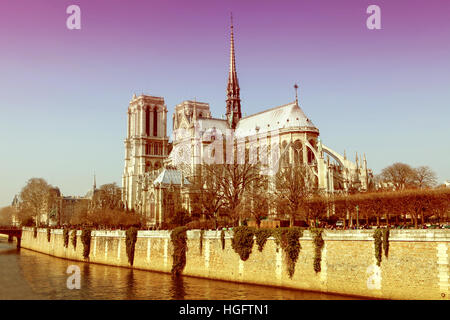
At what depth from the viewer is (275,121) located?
231 feet

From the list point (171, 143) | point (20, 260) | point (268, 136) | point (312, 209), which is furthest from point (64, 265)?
point (171, 143)

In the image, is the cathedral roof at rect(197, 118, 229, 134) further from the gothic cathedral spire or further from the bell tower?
the bell tower

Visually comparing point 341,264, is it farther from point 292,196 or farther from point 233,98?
point 233,98

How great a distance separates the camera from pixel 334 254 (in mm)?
25547

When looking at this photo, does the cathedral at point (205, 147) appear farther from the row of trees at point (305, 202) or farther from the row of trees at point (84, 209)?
the row of trees at point (305, 202)

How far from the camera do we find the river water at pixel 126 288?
2605 cm

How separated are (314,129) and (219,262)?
3795 cm

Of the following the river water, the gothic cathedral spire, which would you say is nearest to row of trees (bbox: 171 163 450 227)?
the river water

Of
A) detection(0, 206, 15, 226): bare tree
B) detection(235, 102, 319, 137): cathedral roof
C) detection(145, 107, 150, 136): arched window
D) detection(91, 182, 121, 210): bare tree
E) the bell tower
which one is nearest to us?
detection(235, 102, 319, 137): cathedral roof

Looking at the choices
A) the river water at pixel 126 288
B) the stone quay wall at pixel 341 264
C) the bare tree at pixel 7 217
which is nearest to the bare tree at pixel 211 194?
the stone quay wall at pixel 341 264

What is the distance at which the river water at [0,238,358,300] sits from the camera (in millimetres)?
26052

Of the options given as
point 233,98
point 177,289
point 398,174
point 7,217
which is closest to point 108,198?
point 233,98

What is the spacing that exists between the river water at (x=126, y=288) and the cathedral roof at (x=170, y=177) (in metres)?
30.0
